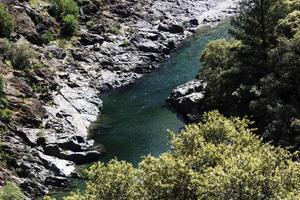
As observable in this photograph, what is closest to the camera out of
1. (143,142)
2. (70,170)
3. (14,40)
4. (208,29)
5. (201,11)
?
(70,170)

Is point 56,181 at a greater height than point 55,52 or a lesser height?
lesser

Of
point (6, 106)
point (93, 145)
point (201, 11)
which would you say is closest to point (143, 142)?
point (93, 145)

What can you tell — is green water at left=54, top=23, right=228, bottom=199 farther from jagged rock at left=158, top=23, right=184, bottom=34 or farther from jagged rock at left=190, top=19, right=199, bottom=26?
jagged rock at left=190, top=19, right=199, bottom=26

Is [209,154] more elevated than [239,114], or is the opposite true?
[209,154]

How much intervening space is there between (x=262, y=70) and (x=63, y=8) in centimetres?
6764

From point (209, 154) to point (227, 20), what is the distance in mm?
115777

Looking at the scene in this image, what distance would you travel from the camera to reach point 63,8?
148125mm

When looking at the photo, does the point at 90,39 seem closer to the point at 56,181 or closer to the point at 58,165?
the point at 58,165

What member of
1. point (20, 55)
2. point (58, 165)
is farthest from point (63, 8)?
point (58, 165)

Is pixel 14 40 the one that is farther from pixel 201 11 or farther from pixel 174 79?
pixel 201 11

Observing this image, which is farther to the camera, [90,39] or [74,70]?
[90,39]

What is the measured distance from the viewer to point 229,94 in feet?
327

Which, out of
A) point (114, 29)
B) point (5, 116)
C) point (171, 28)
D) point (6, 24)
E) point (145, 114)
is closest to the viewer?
point (5, 116)

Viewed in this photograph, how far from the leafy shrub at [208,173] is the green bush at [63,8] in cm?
9448
